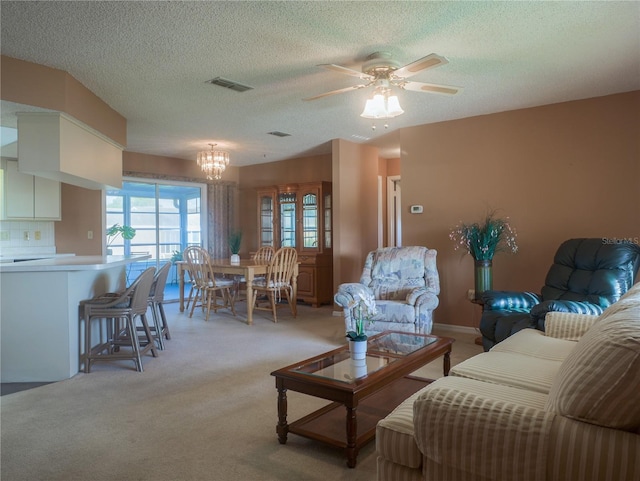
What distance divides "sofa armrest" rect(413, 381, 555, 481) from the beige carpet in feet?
2.55

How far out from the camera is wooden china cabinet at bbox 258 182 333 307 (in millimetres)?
6750

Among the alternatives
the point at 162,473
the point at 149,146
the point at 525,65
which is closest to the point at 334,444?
the point at 162,473

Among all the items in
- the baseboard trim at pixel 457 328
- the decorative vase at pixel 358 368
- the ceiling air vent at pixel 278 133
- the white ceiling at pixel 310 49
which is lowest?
the baseboard trim at pixel 457 328

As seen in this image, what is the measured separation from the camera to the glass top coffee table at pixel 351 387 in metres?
2.09

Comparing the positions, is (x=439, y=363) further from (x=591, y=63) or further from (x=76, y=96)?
(x=76, y=96)

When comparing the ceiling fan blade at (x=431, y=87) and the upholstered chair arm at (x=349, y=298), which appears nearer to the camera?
the ceiling fan blade at (x=431, y=87)

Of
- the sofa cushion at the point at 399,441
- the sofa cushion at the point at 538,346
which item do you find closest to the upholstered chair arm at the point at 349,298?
the sofa cushion at the point at 538,346

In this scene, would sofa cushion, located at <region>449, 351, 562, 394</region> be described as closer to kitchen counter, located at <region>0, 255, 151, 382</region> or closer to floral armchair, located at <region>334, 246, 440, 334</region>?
floral armchair, located at <region>334, 246, 440, 334</region>

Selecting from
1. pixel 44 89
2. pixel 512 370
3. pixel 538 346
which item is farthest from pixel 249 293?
pixel 512 370

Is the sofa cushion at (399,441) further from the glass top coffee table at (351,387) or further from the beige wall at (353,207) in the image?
the beige wall at (353,207)

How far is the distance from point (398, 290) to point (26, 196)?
180 inches

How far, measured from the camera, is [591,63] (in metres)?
3.36

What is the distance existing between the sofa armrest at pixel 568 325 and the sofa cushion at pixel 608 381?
1585 millimetres

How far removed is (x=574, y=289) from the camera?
11.7 feet
